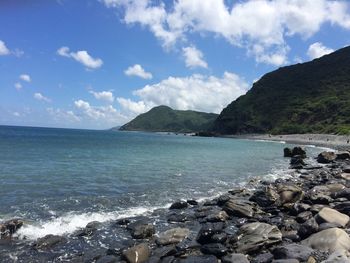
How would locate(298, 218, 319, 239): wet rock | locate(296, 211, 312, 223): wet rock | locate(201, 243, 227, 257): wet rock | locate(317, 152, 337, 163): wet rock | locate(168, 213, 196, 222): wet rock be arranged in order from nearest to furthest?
locate(201, 243, 227, 257): wet rock < locate(298, 218, 319, 239): wet rock < locate(296, 211, 312, 223): wet rock < locate(168, 213, 196, 222): wet rock < locate(317, 152, 337, 163): wet rock

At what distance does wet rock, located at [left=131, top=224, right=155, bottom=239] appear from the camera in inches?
747

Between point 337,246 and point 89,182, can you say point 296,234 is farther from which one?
point 89,182

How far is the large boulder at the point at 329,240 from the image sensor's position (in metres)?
15.1

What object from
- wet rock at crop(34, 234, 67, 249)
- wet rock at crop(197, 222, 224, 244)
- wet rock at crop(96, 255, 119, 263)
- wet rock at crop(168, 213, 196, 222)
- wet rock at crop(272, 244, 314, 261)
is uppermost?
wet rock at crop(272, 244, 314, 261)

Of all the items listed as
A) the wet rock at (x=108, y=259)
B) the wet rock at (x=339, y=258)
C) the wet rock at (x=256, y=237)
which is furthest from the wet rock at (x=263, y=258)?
the wet rock at (x=108, y=259)

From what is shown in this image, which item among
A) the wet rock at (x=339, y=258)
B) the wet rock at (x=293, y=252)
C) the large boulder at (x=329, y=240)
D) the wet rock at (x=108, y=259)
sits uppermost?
the wet rock at (x=339, y=258)

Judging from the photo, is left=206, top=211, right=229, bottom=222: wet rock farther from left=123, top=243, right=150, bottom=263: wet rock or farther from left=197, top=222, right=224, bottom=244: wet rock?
left=123, top=243, right=150, bottom=263: wet rock

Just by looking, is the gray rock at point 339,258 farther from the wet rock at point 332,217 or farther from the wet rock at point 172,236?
the wet rock at point 172,236

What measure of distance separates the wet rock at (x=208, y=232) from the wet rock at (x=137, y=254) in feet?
10.1

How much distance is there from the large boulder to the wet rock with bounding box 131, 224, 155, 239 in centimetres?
747

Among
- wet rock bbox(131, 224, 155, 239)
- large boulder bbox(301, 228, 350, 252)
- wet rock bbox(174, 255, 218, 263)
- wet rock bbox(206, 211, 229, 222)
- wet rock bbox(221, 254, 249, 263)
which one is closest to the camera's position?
wet rock bbox(221, 254, 249, 263)

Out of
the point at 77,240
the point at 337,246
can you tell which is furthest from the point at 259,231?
the point at 77,240

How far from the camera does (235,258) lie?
1524 centimetres

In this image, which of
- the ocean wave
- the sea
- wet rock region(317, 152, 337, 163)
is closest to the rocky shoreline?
the ocean wave
